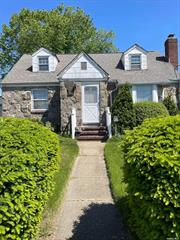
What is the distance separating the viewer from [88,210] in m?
7.07

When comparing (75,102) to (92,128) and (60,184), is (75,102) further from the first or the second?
(60,184)

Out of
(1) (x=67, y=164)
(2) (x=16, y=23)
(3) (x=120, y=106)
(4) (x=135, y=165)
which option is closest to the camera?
(4) (x=135, y=165)

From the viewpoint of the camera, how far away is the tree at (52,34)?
119 ft

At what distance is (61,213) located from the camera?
6.95m

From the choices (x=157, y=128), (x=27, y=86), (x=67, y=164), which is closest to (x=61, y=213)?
(x=157, y=128)

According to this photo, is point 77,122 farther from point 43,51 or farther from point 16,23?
point 16,23

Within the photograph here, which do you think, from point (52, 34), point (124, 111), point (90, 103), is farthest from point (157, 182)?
point (52, 34)

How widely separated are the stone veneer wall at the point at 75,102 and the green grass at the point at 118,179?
451cm

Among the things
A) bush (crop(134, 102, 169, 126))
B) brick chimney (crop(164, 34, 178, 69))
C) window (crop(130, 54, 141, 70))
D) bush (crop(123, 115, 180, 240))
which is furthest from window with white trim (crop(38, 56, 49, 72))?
bush (crop(123, 115, 180, 240))

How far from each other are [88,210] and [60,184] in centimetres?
184

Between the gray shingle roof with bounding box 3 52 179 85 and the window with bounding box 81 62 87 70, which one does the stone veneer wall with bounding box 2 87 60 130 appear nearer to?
the gray shingle roof with bounding box 3 52 179 85

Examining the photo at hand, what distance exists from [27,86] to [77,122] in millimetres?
4042

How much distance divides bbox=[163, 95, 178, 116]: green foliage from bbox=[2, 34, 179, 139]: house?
714 millimetres

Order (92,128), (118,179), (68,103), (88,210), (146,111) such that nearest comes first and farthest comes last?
(88,210), (118,179), (146,111), (92,128), (68,103)
